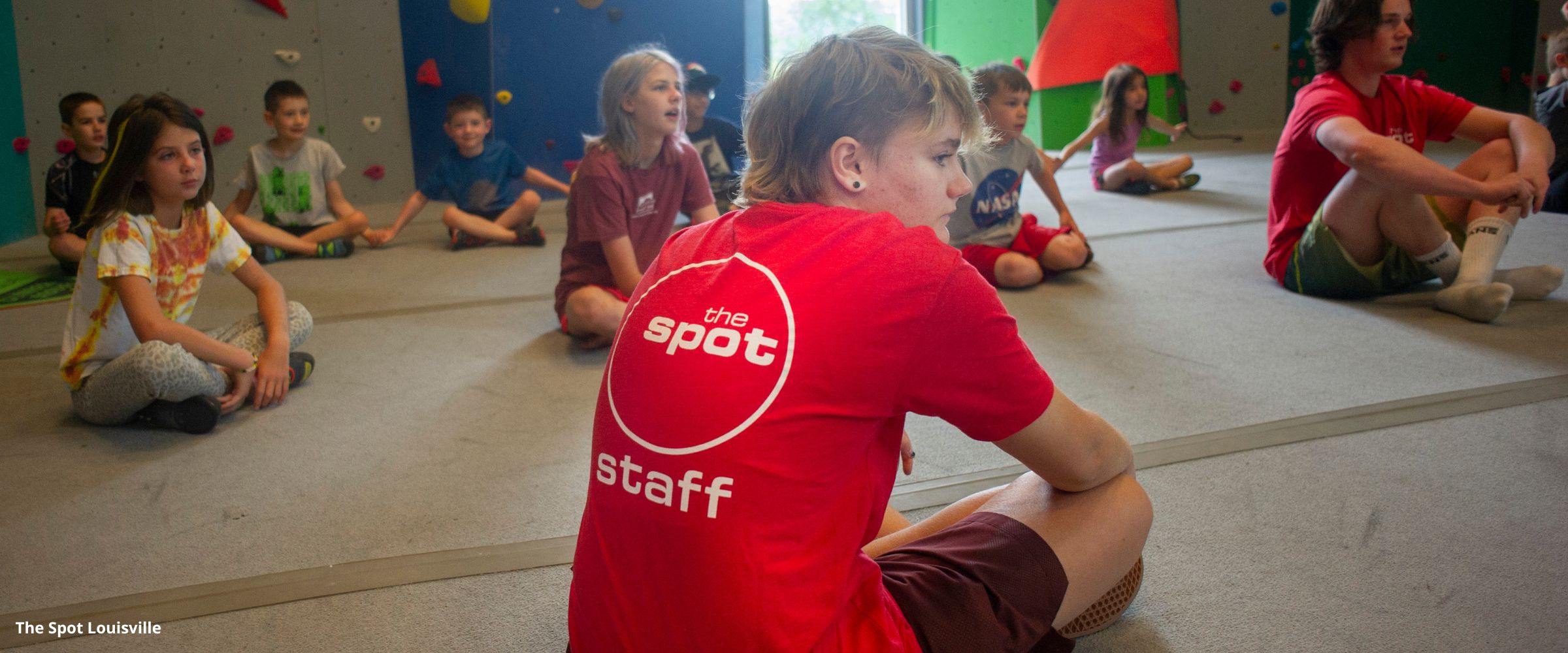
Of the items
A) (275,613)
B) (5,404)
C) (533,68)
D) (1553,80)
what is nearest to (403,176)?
(533,68)

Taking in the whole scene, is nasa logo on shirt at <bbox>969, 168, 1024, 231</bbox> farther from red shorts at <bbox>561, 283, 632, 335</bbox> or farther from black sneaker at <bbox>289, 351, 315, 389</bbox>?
black sneaker at <bbox>289, 351, 315, 389</bbox>

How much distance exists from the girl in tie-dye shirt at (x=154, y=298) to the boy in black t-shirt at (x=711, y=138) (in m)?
2.09

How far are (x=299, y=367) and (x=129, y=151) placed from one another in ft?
1.77

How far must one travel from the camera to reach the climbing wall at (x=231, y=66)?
4.68 meters

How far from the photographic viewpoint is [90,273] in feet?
6.41

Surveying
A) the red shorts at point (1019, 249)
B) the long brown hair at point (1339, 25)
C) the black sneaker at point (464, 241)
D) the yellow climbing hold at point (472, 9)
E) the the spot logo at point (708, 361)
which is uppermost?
the yellow climbing hold at point (472, 9)

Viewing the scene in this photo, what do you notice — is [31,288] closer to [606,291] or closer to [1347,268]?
[606,291]

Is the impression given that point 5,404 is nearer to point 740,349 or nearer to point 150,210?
point 150,210

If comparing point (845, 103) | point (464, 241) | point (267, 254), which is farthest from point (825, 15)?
point (845, 103)

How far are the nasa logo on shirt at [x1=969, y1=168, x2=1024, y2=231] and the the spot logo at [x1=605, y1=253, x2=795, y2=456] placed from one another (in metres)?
2.16

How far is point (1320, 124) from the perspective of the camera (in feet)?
7.69

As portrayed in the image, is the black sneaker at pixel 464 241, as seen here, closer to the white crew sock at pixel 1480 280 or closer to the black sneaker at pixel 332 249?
the black sneaker at pixel 332 249

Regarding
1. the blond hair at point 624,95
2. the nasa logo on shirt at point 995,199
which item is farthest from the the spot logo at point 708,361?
the nasa logo on shirt at point 995,199

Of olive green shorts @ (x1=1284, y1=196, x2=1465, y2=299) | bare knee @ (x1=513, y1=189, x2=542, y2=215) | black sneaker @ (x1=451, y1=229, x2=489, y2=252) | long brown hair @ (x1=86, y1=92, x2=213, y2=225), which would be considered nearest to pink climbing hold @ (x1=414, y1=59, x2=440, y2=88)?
bare knee @ (x1=513, y1=189, x2=542, y2=215)
